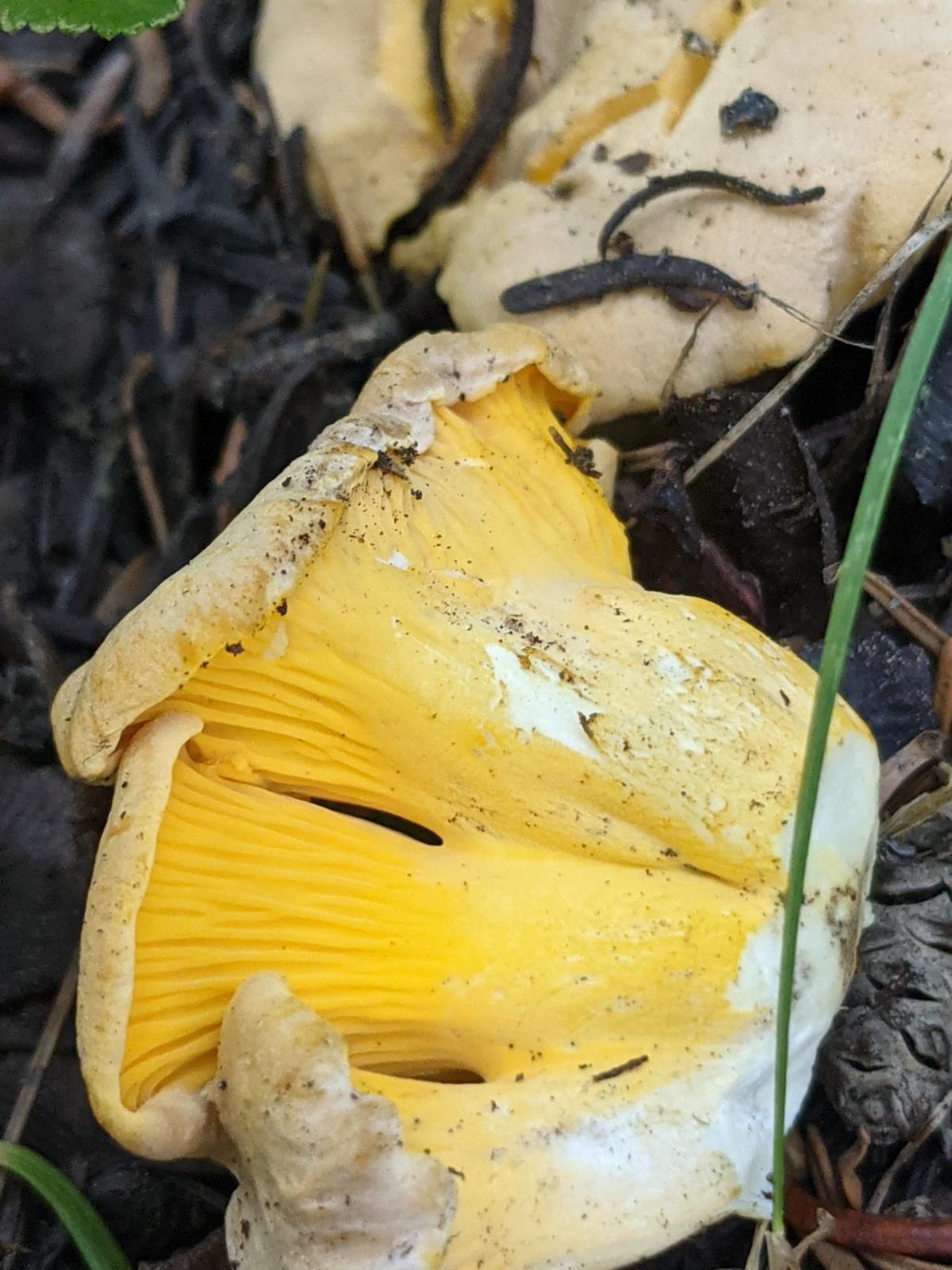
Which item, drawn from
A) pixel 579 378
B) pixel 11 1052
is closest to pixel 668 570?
pixel 579 378

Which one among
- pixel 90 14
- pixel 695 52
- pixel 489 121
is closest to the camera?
pixel 90 14

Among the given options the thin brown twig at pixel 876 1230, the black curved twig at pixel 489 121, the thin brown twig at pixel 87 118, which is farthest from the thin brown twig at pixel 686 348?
the thin brown twig at pixel 87 118

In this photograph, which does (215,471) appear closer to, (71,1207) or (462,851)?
(462,851)

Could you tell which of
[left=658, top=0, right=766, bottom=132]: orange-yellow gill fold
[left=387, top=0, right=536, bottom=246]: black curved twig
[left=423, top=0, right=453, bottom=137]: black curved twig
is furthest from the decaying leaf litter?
[left=658, top=0, right=766, bottom=132]: orange-yellow gill fold

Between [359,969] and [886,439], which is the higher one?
[886,439]

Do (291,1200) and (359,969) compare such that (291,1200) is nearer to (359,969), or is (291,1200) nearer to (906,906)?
(359,969)

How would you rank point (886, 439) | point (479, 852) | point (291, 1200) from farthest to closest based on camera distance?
point (479, 852) → point (291, 1200) → point (886, 439)

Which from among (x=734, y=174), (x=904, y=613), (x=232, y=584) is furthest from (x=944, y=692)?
(x=232, y=584)
